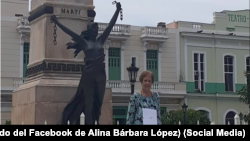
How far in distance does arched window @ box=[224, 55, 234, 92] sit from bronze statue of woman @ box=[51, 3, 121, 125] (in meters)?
28.9

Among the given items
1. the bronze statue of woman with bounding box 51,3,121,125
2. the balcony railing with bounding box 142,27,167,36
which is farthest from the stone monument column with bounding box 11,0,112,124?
the balcony railing with bounding box 142,27,167,36

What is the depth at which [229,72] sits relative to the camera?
41.1 m

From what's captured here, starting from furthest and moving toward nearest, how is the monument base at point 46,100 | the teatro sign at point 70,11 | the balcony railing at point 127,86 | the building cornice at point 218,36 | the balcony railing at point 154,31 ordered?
the building cornice at point 218,36, the balcony railing at point 154,31, the balcony railing at point 127,86, the teatro sign at point 70,11, the monument base at point 46,100

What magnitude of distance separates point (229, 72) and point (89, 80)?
97.2 ft

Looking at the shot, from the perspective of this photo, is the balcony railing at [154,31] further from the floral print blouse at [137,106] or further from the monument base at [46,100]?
the floral print blouse at [137,106]

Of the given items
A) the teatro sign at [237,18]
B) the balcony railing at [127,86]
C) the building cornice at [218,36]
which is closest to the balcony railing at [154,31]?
the building cornice at [218,36]

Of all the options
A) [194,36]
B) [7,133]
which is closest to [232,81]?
[194,36]

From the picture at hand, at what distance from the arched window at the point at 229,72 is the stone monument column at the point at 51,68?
91.6ft

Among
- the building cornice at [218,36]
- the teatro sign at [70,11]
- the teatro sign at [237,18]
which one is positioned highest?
the teatro sign at [237,18]

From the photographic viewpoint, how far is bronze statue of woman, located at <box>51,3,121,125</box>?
40.6ft

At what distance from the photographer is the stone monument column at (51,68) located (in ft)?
42.3

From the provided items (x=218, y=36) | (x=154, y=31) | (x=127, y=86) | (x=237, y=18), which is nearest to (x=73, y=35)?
(x=127, y=86)

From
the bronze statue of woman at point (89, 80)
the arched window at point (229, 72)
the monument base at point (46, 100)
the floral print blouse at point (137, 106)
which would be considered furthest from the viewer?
the arched window at point (229, 72)

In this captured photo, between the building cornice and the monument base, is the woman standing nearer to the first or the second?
the monument base
